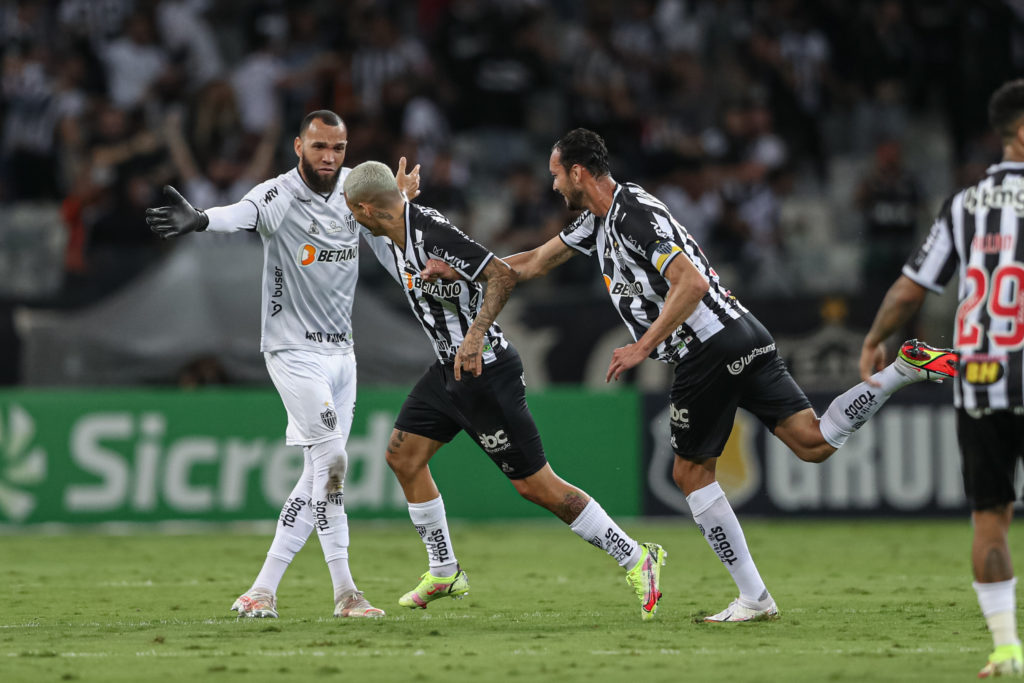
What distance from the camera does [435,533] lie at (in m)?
8.91

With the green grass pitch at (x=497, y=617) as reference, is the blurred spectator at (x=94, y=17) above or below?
above

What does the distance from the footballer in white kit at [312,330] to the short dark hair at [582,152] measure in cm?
116

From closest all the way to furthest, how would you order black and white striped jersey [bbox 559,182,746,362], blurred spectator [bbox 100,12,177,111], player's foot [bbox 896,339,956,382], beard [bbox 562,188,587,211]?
1. black and white striped jersey [bbox 559,182,746,362]
2. player's foot [bbox 896,339,956,382]
3. beard [bbox 562,188,587,211]
4. blurred spectator [bbox 100,12,177,111]

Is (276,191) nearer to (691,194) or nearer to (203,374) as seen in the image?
(203,374)

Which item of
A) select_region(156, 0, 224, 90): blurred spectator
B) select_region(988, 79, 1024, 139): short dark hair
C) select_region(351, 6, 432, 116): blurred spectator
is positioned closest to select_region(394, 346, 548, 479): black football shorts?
select_region(988, 79, 1024, 139): short dark hair

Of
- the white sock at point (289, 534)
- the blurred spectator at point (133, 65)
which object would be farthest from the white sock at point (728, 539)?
the blurred spectator at point (133, 65)

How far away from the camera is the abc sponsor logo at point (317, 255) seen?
9.10 metres

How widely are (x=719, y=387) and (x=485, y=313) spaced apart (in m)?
1.39

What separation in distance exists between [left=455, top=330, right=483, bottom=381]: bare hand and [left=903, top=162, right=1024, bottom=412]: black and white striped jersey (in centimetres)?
269

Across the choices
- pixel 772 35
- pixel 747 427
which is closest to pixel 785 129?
pixel 772 35

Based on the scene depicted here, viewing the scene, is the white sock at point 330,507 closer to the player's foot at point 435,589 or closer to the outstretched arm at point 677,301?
the player's foot at point 435,589

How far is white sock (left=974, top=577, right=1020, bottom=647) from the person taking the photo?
6.36 meters

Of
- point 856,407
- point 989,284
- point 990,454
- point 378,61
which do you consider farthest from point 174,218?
point 378,61

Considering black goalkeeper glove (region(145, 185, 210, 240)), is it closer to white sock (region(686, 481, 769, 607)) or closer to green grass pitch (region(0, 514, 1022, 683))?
green grass pitch (region(0, 514, 1022, 683))
